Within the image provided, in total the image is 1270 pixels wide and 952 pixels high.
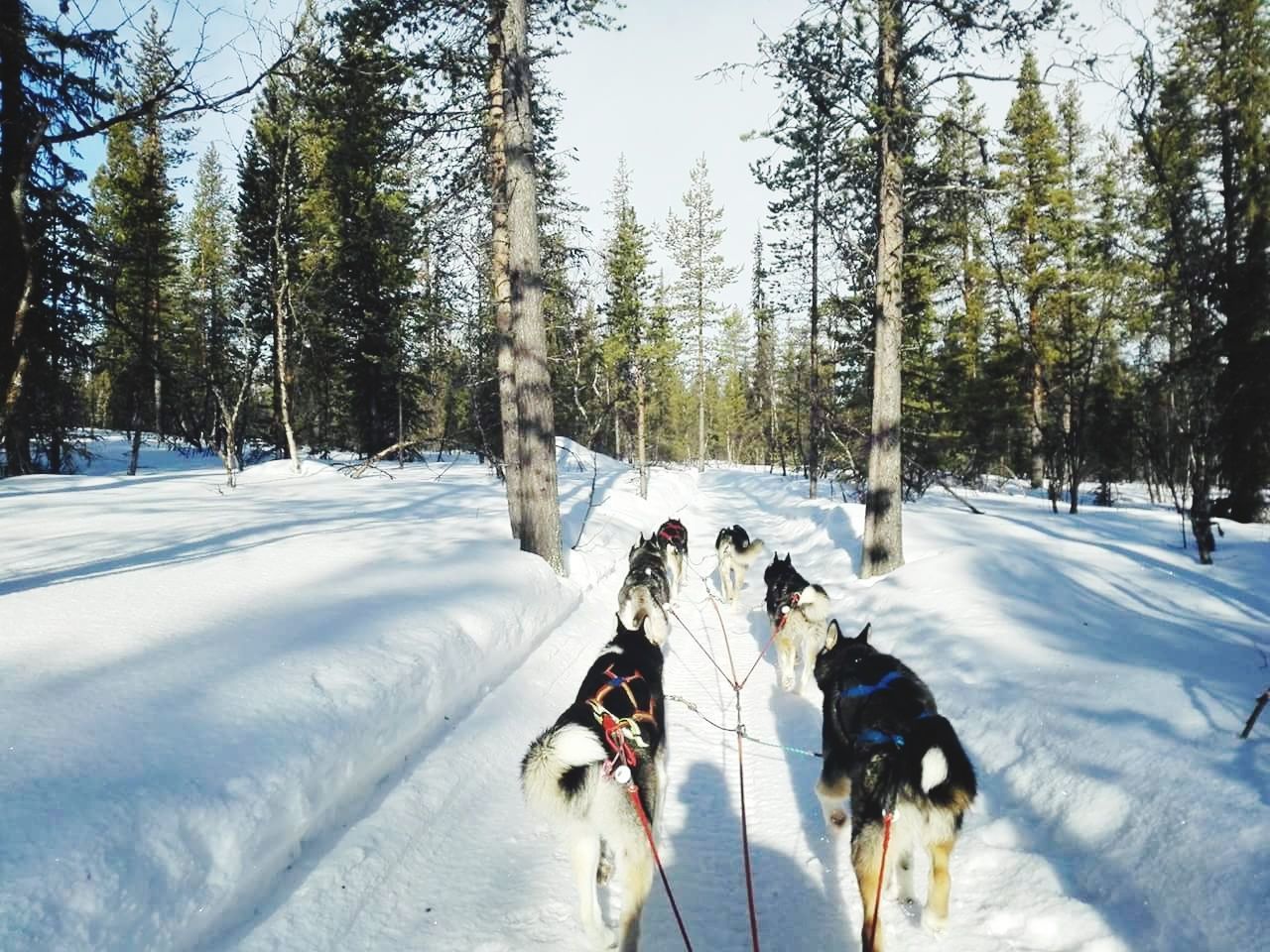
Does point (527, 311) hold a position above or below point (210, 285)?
below

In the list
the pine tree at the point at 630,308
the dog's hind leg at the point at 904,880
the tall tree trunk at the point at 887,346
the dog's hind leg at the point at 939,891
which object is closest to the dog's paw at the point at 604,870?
the dog's hind leg at the point at 904,880

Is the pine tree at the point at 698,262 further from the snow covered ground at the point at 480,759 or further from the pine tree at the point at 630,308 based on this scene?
the snow covered ground at the point at 480,759

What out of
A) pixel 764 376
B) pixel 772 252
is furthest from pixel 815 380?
pixel 764 376

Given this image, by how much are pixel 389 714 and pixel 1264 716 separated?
18.2ft

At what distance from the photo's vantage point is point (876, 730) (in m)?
3.16

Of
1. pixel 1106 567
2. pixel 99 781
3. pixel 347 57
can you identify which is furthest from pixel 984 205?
pixel 99 781

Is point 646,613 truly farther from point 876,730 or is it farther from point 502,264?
point 502,264

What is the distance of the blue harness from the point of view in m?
2.97

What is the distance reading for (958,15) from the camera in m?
7.88

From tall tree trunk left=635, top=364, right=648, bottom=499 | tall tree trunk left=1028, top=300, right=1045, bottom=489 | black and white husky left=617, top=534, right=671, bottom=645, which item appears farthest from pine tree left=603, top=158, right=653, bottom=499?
black and white husky left=617, top=534, right=671, bottom=645

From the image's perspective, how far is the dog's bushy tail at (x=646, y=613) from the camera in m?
6.52

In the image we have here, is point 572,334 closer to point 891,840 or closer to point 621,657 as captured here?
point 621,657

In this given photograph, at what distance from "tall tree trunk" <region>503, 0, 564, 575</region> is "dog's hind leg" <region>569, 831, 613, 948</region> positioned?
5.83 metres

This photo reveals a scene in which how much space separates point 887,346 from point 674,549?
444 centimetres
